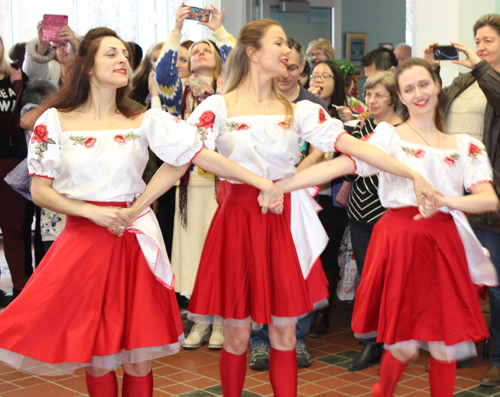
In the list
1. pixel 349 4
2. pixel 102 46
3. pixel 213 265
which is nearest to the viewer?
pixel 102 46

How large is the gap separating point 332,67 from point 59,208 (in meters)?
2.27

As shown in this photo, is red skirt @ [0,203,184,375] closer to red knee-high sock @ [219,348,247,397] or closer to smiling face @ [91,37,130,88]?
red knee-high sock @ [219,348,247,397]

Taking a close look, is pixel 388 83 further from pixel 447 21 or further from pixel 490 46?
pixel 447 21

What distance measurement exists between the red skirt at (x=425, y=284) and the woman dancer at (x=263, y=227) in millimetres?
218

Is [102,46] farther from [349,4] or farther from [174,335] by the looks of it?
[349,4]

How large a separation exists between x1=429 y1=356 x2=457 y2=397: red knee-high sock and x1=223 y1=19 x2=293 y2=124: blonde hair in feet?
3.61

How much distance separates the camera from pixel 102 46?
7.48ft

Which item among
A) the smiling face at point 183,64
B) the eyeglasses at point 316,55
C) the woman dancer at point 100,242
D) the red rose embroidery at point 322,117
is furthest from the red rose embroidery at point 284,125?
the eyeglasses at point 316,55

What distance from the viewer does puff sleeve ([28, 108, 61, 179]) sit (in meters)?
2.13

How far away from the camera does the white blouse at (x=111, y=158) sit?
84.7 inches

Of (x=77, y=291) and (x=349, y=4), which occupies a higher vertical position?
(x=349, y=4)

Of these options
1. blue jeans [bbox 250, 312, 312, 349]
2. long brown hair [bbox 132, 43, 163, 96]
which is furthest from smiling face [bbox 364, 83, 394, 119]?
long brown hair [bbox 132, 43, 163, 96]

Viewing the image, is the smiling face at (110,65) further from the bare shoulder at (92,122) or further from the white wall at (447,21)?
the white wall at (447,21)

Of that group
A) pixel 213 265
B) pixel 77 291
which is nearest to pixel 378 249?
pixel 213 265
